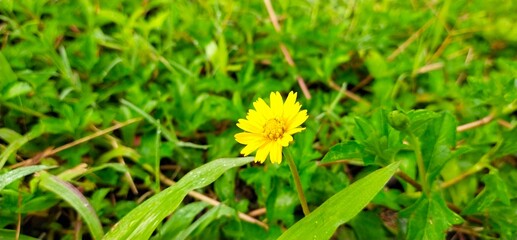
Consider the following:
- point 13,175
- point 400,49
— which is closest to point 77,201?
point 13,175

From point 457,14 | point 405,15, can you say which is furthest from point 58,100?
point 457,14

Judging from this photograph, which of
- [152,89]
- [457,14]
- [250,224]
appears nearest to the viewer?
[250,224]

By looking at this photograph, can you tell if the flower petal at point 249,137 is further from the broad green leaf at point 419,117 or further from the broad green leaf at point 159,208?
the broad green leaf at point 419,117

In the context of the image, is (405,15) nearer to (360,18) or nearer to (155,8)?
(360,18)

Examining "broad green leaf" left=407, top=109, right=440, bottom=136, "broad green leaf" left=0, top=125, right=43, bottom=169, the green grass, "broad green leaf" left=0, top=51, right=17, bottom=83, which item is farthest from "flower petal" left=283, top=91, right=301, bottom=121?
"broad green leaf" left=0, top=51, right=17, bottom=83

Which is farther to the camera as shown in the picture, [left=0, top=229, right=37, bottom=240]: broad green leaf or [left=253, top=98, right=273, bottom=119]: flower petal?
[left=0, top=229, right=37, bottom=240]: broad green leaf

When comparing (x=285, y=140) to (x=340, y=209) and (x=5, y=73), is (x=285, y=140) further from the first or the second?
(x=5, y=73)

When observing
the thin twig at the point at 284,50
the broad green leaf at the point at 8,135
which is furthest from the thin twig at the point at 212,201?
the thin twig at the point at 284,50

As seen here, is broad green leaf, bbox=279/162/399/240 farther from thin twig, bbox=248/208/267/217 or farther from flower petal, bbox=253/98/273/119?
thin twig, bbox=248/208/267/217
